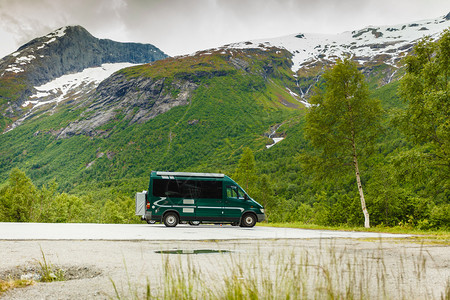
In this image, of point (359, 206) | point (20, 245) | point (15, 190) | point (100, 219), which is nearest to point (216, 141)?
point (100, 219)

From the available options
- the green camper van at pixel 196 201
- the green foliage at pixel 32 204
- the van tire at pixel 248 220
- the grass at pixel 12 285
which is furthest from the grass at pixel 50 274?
the green foliage at pixel 32 204

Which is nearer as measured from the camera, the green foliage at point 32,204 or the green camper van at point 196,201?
the green camper van at point 196,201

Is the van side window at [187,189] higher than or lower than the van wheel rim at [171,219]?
higher

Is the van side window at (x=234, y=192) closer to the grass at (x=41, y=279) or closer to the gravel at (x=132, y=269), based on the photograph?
the gravel at (x=132, y=269)

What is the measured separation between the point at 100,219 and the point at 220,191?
61730mm

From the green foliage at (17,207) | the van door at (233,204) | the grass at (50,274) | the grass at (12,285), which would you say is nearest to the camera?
the grass at (12,285)

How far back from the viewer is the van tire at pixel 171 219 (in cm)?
1838

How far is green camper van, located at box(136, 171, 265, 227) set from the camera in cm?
1839

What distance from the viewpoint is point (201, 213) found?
18.8 m

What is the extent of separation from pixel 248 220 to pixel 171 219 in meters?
4.45

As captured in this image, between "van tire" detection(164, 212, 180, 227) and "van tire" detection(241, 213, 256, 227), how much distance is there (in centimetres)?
377

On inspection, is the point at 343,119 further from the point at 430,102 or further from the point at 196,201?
the point at 196,201

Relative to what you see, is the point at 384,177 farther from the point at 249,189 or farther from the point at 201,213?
the point at 249,189

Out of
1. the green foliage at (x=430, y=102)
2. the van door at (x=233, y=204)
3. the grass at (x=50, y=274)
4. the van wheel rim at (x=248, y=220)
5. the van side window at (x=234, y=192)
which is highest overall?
the green foliage at (x=430, y=102)
